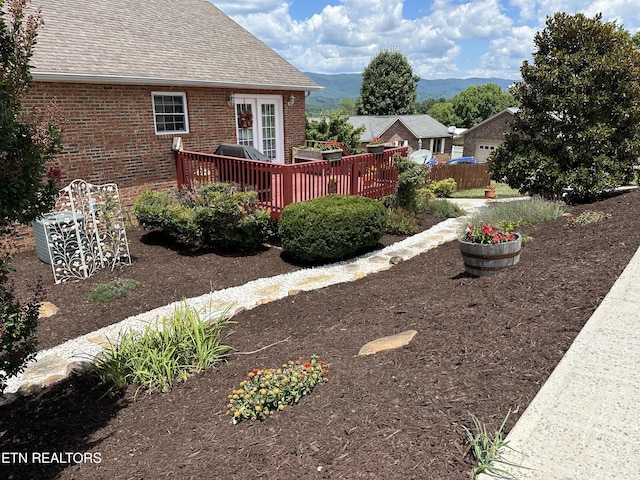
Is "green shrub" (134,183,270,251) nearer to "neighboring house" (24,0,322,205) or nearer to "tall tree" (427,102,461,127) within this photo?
"neighboring house" (24,0,322,205)

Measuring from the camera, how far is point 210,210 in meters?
7.30

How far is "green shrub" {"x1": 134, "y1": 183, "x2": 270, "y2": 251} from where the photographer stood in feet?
24.2

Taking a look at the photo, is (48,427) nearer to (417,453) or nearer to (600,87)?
(417,453)

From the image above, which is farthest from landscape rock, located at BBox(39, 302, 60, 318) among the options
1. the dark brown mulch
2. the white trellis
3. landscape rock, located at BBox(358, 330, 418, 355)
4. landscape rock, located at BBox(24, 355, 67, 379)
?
landscape rock, located at BBox(358, 330, 418, 355)

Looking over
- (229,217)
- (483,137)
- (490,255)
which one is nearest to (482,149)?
(483,137)

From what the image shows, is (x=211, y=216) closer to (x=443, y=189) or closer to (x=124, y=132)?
(x=124, y=132)

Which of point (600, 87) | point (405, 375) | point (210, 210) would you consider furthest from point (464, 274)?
point (600, 87)

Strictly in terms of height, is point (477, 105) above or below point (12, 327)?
above

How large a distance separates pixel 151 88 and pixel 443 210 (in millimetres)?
7408

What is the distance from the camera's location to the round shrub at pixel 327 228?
7.22m

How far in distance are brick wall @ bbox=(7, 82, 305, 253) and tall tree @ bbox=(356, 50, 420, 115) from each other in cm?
3909

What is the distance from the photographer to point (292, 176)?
7.93 m

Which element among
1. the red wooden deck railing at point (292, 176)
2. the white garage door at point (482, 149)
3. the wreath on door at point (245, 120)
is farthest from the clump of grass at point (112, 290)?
the white garage door at point (482, 149)

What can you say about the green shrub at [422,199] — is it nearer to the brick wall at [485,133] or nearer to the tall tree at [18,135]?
the tall tree at [18,135]
